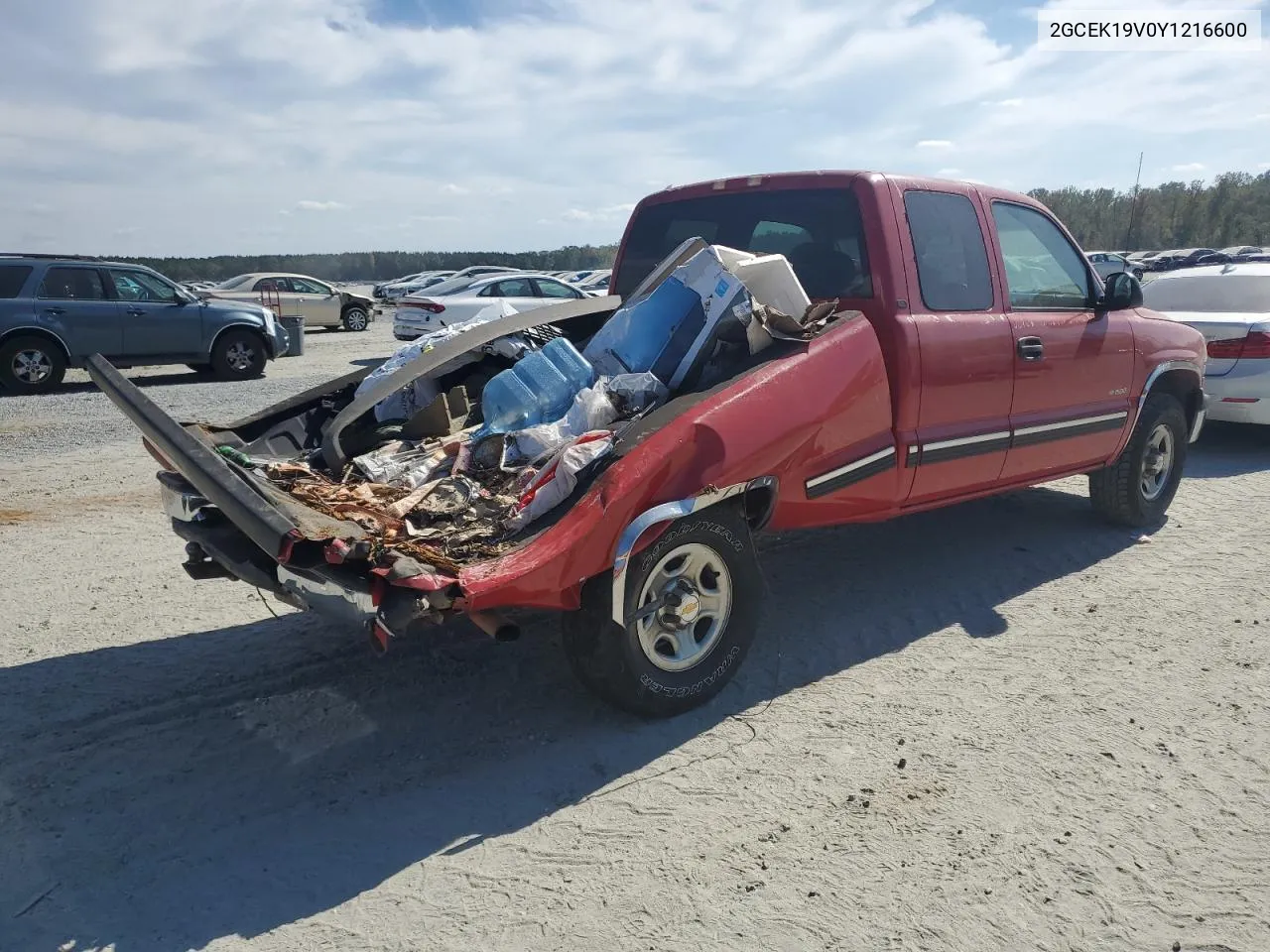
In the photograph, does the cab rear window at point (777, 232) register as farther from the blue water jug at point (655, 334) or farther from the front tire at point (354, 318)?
the front tire at point (354, 318)

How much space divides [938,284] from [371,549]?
3.19m

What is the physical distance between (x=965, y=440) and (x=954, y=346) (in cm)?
48

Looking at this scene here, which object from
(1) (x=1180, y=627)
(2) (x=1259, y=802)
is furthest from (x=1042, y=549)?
(2) (x=1259, y=802)

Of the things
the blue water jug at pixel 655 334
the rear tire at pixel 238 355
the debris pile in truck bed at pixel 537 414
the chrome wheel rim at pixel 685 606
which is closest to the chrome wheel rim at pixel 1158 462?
the debris pile in truck bed at pixel 537 414

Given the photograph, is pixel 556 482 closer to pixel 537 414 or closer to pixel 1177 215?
pixel 537 414

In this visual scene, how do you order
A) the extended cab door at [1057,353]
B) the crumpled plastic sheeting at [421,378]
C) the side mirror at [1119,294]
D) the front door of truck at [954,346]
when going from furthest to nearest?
the side mirror at [1119,294], the extended cab door at [1057,353], the front door of truck at [954,346], the crumpled plastic sheeting at [421,378]

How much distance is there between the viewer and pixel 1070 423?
5.49 metres

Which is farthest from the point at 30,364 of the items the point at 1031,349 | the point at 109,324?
the point at 1031,349

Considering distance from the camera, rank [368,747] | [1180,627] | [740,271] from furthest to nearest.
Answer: [1180,627]
[740,271]
[368,747]

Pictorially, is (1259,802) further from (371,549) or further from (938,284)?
(371,549)

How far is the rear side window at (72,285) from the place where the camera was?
523 inches

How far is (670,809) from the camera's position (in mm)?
3248

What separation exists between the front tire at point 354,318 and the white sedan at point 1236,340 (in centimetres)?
2131

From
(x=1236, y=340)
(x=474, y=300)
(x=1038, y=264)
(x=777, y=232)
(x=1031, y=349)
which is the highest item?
(x=777, y=232)
